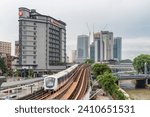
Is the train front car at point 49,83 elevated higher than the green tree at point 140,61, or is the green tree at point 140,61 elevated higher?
the green tree at point 140,61

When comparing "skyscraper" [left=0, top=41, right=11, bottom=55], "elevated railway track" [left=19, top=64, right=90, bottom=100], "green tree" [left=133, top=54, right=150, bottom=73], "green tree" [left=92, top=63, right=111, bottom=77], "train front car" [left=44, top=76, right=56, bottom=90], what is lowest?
"elevated railway track" [left=19, top=64, right=90, bottom=100]

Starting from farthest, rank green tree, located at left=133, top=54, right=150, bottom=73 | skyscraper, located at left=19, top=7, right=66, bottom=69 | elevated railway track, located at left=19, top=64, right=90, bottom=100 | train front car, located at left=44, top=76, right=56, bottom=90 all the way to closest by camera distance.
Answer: green tree, located at left=133, top=54, right=150, bottom=73
skyscraper, located at left=19, top=7, right=66, bottom=69
train front car, located at left=44, top=76, right=56, bottom=90
elevated railway track, located at left=19, top=64, right=90, bottom=100

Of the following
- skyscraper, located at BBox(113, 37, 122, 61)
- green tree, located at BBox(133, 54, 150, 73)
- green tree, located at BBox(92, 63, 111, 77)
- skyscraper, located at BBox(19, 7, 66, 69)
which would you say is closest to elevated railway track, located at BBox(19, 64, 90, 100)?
skyscraper, located at BBox(113, 37, 122, 61)

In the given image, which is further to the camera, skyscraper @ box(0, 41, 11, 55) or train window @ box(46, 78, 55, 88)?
skyscraper @ box(0, 41, 11, 55)

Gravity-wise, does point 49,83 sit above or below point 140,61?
below

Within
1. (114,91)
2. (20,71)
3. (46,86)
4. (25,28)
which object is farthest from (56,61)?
(46,86)

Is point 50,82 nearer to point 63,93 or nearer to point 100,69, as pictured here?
point 63,93

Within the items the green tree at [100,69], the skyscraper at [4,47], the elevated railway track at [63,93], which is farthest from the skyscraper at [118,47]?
the skyscraper at [4,47]

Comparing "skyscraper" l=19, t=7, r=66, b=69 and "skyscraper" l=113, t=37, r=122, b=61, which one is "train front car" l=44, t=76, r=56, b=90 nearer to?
"skyscraper" l=113, t=37, r=122, b=61

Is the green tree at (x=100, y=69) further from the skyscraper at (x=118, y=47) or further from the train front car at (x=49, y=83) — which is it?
the train front car at (x=49, y=83)

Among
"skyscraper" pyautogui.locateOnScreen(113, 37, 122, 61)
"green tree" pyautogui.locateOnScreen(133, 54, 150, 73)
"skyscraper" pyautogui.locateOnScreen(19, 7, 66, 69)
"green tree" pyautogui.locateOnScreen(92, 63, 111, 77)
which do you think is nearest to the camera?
"skyscraper" pyautogui.locateOnScreen(113, 37, 122, 61)

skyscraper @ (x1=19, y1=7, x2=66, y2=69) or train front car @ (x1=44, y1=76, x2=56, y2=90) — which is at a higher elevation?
skyscraper @ (x1=19, y1=7, x2=66, y2=69)

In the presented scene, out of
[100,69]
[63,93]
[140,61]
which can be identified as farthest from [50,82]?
[140,61]

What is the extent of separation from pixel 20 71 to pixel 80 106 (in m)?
24.8
